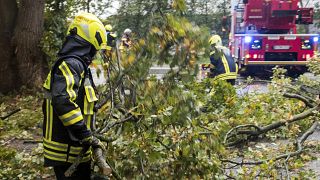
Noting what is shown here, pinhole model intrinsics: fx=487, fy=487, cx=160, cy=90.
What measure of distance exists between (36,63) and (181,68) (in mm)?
6923

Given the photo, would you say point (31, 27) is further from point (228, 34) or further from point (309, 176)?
point (228, 34)

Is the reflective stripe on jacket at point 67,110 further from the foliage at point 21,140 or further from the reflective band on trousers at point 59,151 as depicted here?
the foliage at point 21,140

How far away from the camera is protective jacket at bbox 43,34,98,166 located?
3.19 metres

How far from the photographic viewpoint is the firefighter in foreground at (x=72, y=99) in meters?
3.20

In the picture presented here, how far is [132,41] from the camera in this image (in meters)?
3.45

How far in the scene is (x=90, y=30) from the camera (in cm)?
342

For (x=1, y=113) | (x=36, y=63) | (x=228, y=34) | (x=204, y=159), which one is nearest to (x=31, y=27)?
(x=36, y=63)

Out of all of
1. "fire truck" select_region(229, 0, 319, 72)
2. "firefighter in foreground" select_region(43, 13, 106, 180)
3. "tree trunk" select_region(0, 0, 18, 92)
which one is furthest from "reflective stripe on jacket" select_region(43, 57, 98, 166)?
"fire truck" select_region(229, 0, 319, 72)

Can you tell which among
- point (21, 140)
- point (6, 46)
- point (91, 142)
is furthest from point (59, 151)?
point (6, 46)

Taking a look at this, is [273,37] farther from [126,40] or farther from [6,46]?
[126,40]

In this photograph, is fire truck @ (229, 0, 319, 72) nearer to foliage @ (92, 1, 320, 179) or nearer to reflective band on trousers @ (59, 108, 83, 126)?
foliage @ (92, 1, 320, 179)

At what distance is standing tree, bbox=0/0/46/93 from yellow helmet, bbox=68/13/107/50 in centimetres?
642

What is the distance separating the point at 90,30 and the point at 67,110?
2.01ft

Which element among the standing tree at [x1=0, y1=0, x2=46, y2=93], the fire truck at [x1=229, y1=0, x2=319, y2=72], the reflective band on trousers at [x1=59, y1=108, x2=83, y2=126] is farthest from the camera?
the fire truck at [x1=229, y1=0, x2=319, y2=72]
